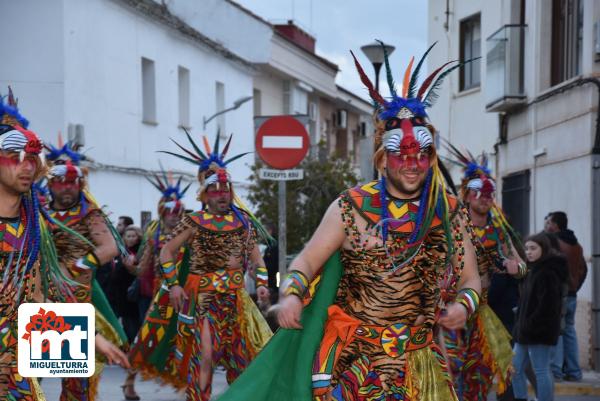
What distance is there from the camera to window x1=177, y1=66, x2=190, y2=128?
27.9 metres

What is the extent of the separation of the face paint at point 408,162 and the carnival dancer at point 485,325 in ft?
11.2

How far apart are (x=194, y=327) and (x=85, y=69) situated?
12.1 m

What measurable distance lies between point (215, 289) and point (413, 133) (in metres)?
4.06

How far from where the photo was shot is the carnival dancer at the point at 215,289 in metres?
9.68

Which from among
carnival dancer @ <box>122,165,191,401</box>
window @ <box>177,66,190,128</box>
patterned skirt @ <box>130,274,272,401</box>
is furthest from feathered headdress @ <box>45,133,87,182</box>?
window @ <box>177,66,190,128</box>

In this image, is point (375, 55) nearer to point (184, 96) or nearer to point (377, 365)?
point (377, 365)

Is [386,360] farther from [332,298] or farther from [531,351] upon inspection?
[531,351]

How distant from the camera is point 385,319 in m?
5.86

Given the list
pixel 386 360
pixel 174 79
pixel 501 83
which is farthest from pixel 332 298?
pixel 174 79

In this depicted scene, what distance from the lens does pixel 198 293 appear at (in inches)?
385

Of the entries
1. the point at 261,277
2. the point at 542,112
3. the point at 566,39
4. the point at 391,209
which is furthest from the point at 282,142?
the point at 391,209

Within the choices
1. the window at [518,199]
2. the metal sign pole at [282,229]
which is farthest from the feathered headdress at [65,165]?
the window at [518,199]

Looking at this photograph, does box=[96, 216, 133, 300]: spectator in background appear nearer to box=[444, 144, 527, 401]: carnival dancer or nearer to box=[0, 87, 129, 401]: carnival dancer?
box=[444, 144, 527, 401]: carnival dancer

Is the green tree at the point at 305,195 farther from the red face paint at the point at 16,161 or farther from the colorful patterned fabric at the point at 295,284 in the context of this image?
the colorful patterned fabric at the point at 295,284
